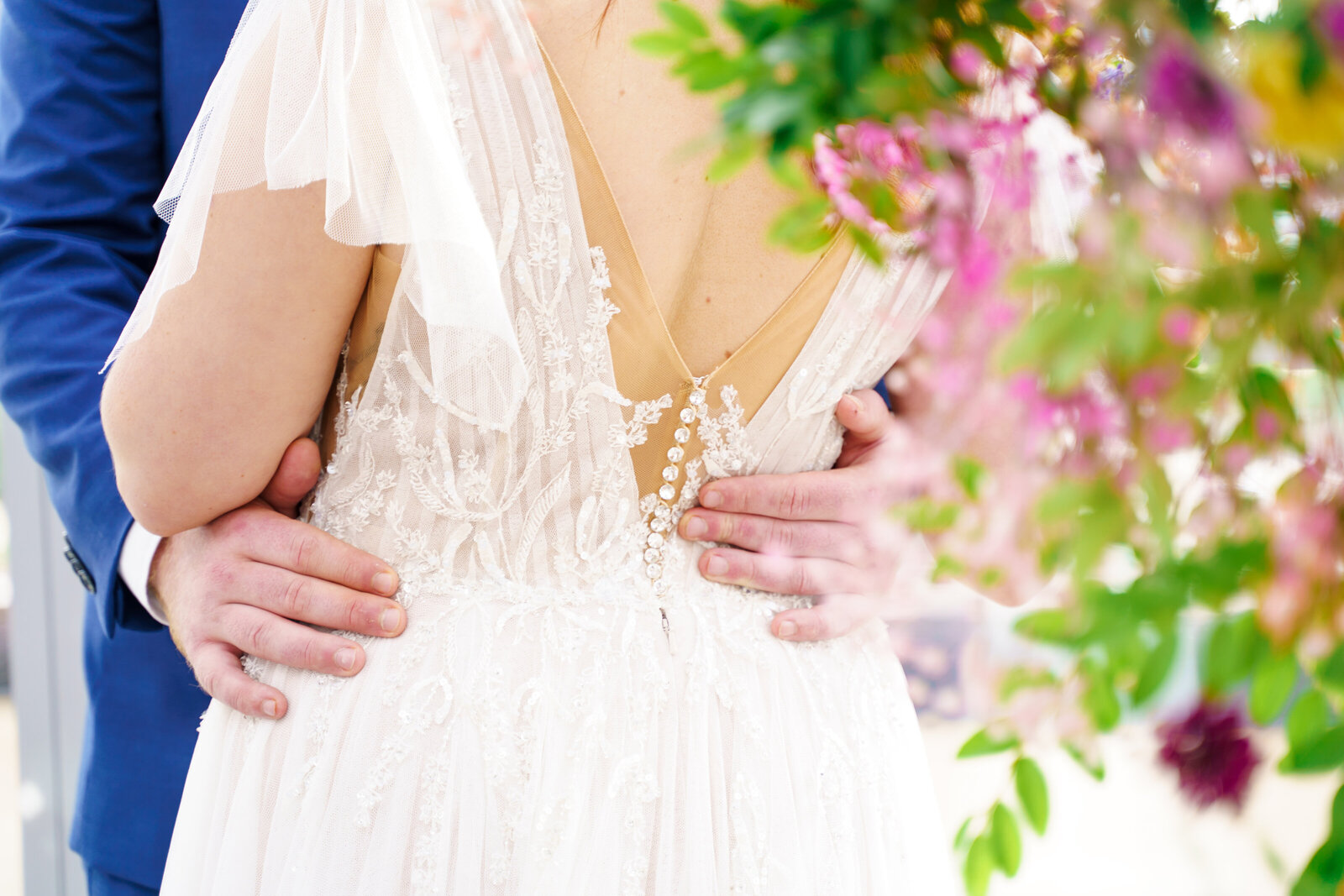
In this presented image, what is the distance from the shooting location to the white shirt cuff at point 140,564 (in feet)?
3.34

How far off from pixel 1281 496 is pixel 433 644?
68 centimetres

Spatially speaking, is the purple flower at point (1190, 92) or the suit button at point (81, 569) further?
the suit button at point (81, 569)

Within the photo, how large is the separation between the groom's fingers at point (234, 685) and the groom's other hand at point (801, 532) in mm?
391

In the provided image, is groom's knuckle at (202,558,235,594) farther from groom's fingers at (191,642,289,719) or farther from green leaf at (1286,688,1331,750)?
green leaf at (1286,688,1331,750)

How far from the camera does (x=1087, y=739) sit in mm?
281

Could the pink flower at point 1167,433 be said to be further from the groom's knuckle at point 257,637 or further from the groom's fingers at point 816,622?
the groom's knuckle at point 257,637

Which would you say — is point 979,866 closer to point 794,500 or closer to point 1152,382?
point 1152,382

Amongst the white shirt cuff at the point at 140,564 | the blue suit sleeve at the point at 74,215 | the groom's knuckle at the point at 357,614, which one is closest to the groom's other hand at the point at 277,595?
the groom's knuckle at the point at 357,614

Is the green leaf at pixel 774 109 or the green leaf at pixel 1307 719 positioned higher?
the green leaf at pixel 774 109

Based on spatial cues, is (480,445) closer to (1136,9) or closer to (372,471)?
(372,471)

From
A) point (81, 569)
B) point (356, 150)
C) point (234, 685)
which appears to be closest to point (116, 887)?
point (81, 569)

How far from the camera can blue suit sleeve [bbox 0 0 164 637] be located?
1134mm

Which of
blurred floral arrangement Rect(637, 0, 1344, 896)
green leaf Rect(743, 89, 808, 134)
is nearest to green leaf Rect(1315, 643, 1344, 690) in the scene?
blurred floral arrangement Rect(637, 0, 1344, 896)

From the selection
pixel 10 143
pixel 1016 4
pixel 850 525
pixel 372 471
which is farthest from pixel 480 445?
pixel 10 143
